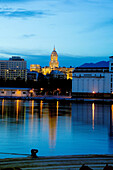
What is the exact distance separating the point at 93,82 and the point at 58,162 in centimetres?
7499

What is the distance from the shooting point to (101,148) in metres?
16.5

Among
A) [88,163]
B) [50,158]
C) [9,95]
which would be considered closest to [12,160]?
[50,158]

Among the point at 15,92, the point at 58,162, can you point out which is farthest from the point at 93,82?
the point at 58,162

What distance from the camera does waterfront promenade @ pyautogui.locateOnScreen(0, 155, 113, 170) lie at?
977 centimetres

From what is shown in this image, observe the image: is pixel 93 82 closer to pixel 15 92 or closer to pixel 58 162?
pixel 15 92

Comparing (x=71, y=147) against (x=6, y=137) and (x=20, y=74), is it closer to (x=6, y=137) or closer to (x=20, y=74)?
(x=6, y=137)

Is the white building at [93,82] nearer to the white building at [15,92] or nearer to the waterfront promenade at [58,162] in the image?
the white building at [15,92]

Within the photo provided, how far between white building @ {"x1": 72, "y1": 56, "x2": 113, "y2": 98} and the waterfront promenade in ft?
237

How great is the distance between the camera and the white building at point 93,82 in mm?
83188

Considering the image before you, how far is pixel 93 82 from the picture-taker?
8462 centimetres

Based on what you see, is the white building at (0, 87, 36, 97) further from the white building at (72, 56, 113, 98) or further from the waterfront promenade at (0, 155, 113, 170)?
the waterfront promenade at (0, 155, 113, 170)

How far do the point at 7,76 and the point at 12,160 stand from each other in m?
188

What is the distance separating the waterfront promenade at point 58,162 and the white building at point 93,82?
72.1m

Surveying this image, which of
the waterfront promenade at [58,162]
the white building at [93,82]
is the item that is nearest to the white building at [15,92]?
the white building at [93,82]
